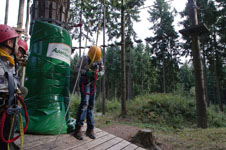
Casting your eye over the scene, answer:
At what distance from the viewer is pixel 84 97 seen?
3.06 meters

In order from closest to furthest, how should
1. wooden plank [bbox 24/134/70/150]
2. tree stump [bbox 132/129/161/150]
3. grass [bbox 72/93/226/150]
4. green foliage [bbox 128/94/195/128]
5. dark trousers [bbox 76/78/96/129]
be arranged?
wooden plank [bbox 24/134/70/150], dark trousers [bbox 76/78/96/129], tree stump [bbox 132/129/161/150], grass [bbox 72/93/226/150], green foliage [bbox 128/94/195/128]

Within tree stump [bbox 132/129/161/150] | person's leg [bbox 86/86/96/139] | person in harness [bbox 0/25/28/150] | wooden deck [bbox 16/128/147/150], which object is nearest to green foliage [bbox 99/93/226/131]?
tree stump [bbox 132/129/161/150]

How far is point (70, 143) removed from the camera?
8.32ft

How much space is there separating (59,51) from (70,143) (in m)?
1.77

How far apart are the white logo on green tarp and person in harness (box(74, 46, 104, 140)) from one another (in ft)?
1.17

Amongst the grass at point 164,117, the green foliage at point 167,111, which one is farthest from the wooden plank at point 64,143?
the green foliage at point 167,111

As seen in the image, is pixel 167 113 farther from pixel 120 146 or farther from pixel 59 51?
pixel 59 51

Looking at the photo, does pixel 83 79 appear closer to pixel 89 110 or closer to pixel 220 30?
pixel 89 110

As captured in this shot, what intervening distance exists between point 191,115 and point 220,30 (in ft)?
46.9

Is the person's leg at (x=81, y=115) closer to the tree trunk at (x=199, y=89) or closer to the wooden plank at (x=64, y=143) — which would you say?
the wooden plank at (x=64, y=143)

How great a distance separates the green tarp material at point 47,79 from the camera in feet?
9.12

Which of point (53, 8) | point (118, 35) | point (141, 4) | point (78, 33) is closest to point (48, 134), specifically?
point (53, 8)

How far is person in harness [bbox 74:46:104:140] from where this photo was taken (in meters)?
2.99

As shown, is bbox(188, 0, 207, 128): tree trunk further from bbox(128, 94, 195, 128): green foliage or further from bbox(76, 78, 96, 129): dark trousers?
bbox(76, 78, 96, 129): dark trousers
